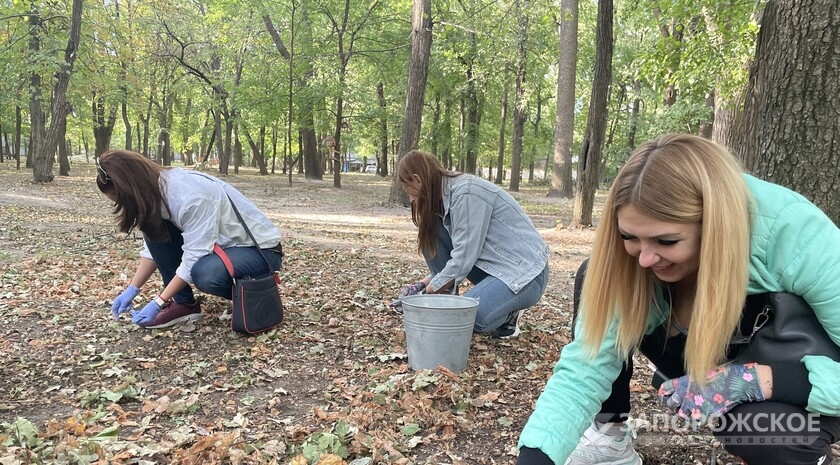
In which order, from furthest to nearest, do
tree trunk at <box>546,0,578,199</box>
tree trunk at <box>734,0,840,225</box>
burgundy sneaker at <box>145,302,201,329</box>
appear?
tree trunk at <box>546,0,578,199</box>, burgundy sneaker at <box>145,302,201,329</box>, tree trunk at <box>734,0,840,225</box>

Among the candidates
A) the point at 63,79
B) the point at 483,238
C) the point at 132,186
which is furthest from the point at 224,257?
the point at 63,79

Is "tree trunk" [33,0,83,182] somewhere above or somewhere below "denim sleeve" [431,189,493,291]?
above

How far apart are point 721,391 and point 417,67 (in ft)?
31.7

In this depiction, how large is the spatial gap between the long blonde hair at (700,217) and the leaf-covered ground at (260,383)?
86 centimetres

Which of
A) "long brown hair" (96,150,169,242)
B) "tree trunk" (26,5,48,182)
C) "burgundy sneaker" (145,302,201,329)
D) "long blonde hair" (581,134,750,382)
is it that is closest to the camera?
"long blonde hair" (581,134,750,382)

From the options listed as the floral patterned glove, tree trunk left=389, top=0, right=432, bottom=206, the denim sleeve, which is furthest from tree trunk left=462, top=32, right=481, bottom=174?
the floral patterned glove

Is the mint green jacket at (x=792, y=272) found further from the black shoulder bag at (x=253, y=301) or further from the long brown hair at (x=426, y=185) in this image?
the black shoulder bag at (x=253, y=301)

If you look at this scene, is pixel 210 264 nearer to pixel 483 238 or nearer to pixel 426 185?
pixel 426 185

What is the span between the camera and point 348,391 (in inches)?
109

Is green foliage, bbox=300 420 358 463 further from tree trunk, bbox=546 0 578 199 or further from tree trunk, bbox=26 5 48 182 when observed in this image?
tree trunk, bbox=26 5 48 182

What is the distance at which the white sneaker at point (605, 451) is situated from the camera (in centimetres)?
201

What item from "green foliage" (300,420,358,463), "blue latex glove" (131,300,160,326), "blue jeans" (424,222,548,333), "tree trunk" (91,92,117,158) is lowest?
"green foliage" (300,420,358,463)

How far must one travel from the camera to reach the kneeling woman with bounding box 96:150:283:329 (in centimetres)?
319

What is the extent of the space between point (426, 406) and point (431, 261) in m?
1.29
